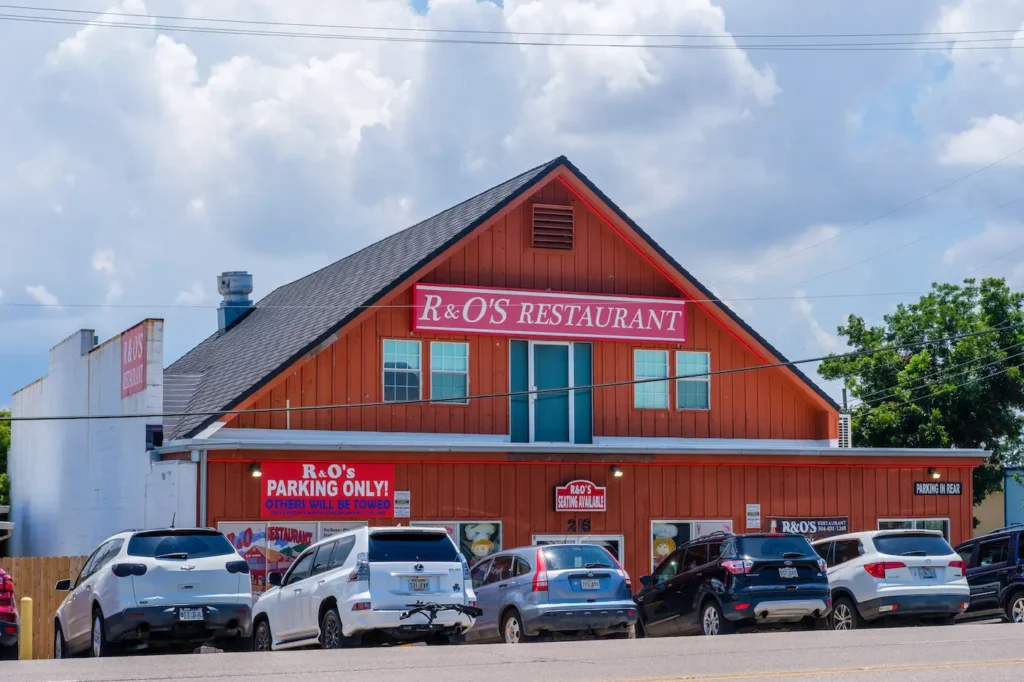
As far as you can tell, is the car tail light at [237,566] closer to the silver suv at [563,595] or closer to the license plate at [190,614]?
the license plate at [190,614]

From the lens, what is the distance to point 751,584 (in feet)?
63.7

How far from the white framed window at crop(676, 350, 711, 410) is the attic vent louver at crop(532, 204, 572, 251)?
3.55m

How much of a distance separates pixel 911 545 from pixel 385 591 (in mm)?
8496

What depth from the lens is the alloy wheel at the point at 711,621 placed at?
19641 millimetres

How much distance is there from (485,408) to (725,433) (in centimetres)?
563

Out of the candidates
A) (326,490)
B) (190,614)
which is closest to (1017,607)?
(326,490)

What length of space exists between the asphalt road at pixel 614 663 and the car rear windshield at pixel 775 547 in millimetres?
2296

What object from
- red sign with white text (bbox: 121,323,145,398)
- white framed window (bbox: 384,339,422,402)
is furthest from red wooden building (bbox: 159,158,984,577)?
red sign with white text (bbox: 121,323,145,398)

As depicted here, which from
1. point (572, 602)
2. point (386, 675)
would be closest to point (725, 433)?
point (572, 602)

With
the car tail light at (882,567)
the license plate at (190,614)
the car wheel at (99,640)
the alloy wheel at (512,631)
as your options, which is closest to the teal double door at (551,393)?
the car tail light at (882,567)

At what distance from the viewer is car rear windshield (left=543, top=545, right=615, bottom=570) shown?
18.9 metres

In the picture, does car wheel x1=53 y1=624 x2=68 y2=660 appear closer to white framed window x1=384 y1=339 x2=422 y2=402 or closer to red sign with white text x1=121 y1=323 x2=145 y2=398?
red sign with white text x1=121 y1=323 x2=145 y2=398

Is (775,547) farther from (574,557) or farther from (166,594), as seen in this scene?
(166,594)

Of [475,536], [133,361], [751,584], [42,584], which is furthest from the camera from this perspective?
[133,361]
